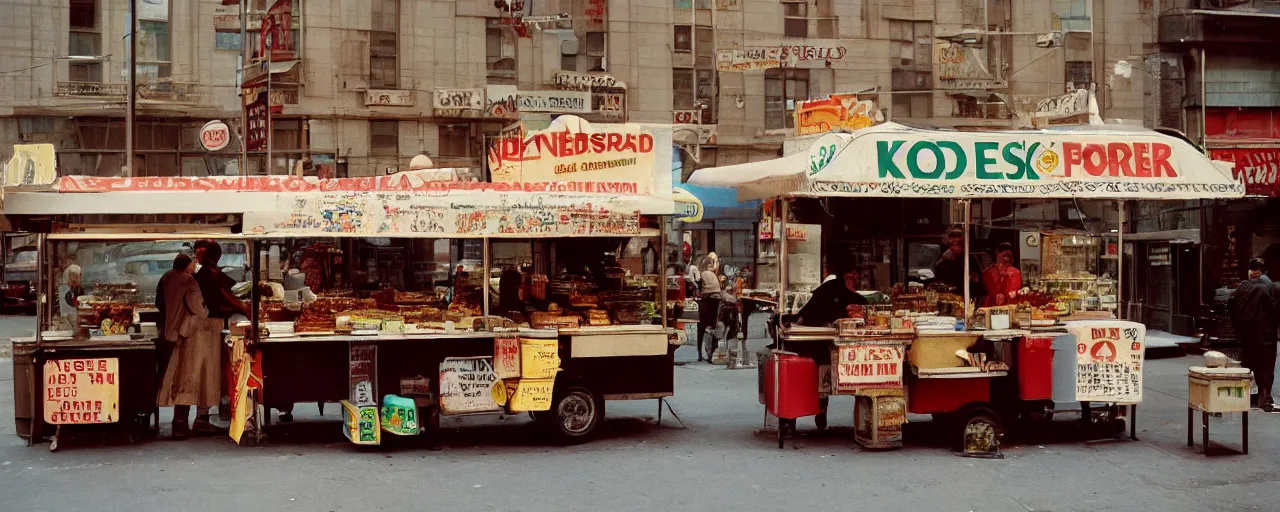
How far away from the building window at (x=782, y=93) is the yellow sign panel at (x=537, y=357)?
23.0 m

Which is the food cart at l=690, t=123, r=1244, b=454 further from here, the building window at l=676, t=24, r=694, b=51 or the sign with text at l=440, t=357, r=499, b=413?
the building window at l=676, t=24, r=694, b=51

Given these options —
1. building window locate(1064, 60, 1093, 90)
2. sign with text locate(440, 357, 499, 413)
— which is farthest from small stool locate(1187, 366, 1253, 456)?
building window locate(1064, 60, 1093, 90)

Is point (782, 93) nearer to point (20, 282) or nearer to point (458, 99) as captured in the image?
point (458, 99)

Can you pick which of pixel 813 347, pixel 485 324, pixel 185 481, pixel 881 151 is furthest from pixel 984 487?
pixel 185 481

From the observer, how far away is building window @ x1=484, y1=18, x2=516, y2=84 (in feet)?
103

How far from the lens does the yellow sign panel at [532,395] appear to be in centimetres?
1031

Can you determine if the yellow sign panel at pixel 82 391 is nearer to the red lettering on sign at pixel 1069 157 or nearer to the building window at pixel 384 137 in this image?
the red lettering on sign at pixel 1069 157

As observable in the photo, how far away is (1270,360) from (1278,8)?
695 inches

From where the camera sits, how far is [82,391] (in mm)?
10023

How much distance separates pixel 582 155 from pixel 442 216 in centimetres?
195

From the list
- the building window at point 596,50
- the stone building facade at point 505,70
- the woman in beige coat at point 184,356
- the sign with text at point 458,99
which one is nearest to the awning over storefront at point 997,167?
the woman in beige coat at point 184,356

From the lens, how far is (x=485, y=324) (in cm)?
1055

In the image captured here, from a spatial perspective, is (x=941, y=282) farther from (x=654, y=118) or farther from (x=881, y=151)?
(x=654, y=118)

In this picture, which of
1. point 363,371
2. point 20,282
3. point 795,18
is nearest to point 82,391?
point 363,371
